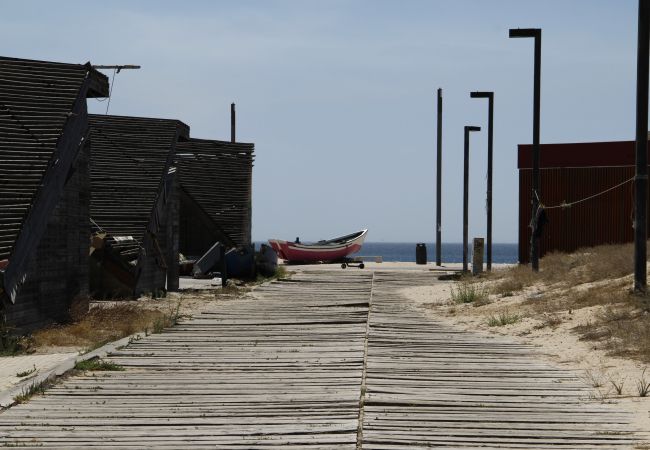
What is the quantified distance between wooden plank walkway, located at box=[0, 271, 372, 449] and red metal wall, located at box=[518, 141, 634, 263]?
72.6 ft

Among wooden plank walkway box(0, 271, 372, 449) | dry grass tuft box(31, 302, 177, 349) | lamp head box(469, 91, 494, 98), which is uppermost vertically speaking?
lamp head box(469, 91, 494, 98)

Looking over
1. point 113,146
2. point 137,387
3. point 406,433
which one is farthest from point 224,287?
point 406,433

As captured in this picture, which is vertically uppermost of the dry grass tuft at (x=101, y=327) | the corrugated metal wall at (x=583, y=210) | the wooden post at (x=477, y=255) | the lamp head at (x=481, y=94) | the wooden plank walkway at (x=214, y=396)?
the lamp head at (x=481, y=94)

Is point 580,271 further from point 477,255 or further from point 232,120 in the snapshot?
point 232,120

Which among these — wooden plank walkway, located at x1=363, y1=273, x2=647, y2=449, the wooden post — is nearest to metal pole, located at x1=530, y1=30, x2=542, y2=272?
the wooden post

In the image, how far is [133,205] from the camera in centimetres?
2750

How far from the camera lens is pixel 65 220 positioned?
20.2 meters

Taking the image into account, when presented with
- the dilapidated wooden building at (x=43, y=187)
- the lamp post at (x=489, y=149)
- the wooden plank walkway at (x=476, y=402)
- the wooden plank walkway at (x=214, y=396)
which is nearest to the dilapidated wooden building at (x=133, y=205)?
the dilapidated wooden building at (x=43, y=187)

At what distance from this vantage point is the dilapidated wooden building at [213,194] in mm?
38406

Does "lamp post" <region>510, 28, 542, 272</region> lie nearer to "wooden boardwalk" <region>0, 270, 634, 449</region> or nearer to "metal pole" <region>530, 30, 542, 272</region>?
"metal pole" <region>530, 30, 542, 272</region>

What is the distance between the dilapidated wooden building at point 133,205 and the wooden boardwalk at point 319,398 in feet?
26.7

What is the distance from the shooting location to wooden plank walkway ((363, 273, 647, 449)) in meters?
8.43

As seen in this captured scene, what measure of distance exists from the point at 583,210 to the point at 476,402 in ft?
97.3

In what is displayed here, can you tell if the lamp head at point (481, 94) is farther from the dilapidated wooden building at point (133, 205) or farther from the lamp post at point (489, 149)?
the dilapidated wooden building at point (133, 205)
